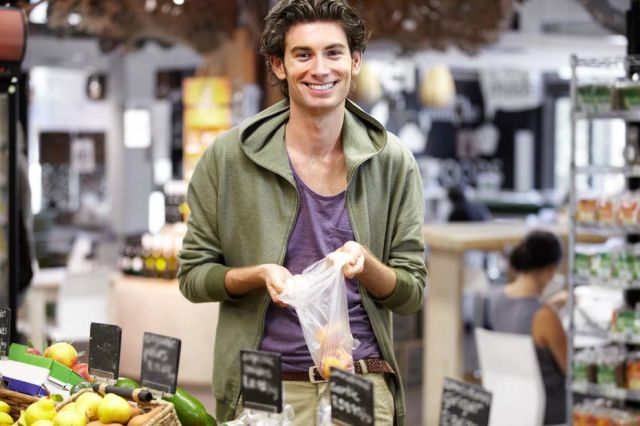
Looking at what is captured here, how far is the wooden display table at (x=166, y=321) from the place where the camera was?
23.5ft

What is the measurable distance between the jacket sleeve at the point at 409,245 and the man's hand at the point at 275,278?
31cm

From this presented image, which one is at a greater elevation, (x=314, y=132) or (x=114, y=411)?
(x=314, y=132)

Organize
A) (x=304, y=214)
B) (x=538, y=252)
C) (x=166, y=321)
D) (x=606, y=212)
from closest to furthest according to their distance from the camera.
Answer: (x=304, y=214) < (x=606, y=212) < (x=538, y=252) < (x=166, y=321)

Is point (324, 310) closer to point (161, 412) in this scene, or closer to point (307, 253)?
point (307, 253)

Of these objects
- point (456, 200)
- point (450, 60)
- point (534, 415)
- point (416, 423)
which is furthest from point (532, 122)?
point (534, 415)

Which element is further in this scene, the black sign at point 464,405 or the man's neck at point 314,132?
the man's neck at point 314,132

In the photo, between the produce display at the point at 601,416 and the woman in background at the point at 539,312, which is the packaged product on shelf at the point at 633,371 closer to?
the produce display at the point at 601,416

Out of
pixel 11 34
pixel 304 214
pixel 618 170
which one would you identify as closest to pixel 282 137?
pixel 304 214

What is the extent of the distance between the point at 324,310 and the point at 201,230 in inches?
16.3

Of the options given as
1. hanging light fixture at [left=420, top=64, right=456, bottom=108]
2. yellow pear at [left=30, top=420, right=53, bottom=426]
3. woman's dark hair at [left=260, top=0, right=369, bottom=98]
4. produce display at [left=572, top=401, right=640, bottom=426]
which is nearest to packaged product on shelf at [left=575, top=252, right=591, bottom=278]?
produce display at [left=572, top=401, right=640, bottom=426]

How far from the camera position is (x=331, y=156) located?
8.64 ft

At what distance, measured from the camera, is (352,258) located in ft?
7.86

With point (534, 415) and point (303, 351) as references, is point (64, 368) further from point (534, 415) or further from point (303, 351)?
point (534, 415)

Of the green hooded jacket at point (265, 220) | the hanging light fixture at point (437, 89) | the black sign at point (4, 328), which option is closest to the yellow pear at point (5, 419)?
the black sign at point (4, 328)
